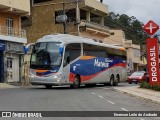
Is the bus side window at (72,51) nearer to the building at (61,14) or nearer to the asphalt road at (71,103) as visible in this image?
the asphalt road at (71,103)

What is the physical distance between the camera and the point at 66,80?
30469mm

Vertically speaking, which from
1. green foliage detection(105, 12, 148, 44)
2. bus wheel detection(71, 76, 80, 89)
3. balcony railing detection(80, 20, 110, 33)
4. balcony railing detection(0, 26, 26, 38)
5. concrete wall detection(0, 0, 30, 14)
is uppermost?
green foliage detection(105, 12, 148, 44)

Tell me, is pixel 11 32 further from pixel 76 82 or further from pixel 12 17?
pixel 76 82

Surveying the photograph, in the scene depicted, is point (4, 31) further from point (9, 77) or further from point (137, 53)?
point (137, 53)

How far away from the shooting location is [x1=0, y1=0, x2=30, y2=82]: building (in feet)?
136

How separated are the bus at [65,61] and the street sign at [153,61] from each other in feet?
18.3

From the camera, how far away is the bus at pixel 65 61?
1174 inches

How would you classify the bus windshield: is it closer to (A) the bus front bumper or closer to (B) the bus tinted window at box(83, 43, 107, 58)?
(A) the bus front bumper

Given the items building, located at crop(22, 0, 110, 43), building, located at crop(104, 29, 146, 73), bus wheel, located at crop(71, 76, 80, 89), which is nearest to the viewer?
bus wheel, located at crop(71, 76, 80, 89)

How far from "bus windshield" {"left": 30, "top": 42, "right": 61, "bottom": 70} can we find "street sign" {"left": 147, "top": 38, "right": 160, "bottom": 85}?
6272 mm

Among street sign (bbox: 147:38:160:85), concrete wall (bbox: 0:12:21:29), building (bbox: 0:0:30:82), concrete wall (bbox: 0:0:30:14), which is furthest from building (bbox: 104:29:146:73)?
street sign (bbox: 147:38:160:85)

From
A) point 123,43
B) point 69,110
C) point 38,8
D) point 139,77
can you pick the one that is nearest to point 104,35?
point 38,8

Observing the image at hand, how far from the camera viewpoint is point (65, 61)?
30188mm

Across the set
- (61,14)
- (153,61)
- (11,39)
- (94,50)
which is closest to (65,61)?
(94,50)
